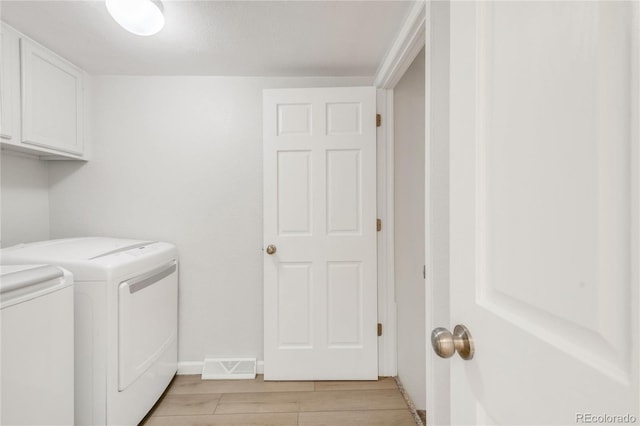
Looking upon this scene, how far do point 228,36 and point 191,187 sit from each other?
1.09m

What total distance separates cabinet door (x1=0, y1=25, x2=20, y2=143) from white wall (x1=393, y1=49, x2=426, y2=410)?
91.1 inches

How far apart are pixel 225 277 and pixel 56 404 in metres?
1.15

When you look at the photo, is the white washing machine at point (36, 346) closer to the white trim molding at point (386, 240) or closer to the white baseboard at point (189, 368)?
the white baseboard at point (189, 368)

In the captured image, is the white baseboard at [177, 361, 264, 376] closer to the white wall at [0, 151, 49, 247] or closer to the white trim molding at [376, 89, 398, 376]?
the white trim molding at [376, 89, 398, 376]

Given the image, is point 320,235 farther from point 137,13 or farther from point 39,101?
point 39,101

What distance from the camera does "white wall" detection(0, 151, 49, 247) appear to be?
1.94 metres

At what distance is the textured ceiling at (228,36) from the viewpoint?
1.51m
